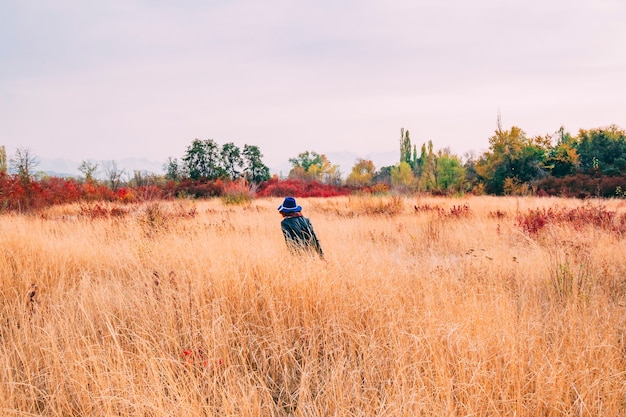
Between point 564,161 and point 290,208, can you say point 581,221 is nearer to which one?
point 290,208

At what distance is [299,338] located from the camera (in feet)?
8.05

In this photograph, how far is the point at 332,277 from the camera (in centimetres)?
326

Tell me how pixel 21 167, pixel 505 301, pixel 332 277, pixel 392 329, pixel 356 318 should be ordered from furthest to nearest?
pixel 21 167
pixel 332 277
pixel 505 301
pixel 356 318
pixel 392 329

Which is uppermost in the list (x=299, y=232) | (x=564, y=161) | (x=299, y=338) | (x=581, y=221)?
(x=564, y=161)

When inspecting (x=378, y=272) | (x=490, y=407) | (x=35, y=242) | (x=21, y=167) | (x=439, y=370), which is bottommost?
(x=490, y=407)

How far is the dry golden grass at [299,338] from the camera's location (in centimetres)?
185

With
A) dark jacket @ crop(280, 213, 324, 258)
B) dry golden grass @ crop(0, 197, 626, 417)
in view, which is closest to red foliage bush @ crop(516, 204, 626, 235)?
dry golden grass @ crop(0, 197, 626, 417)

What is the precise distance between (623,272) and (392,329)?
344 cm

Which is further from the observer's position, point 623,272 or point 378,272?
point 623,272

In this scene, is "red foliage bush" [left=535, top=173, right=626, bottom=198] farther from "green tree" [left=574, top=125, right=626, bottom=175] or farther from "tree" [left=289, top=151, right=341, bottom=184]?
"tree" [left=289, top=151, right=341, bottom=184]

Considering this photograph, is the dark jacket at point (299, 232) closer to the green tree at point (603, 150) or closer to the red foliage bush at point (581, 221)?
the red foliage bush at point (581, 221)

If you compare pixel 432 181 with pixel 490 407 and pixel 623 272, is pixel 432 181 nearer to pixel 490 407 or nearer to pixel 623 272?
pixel 623 272

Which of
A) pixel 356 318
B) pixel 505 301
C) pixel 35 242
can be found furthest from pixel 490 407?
pixel 35 242

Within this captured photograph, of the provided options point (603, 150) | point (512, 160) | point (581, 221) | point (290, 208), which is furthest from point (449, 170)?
point (290, 208)
